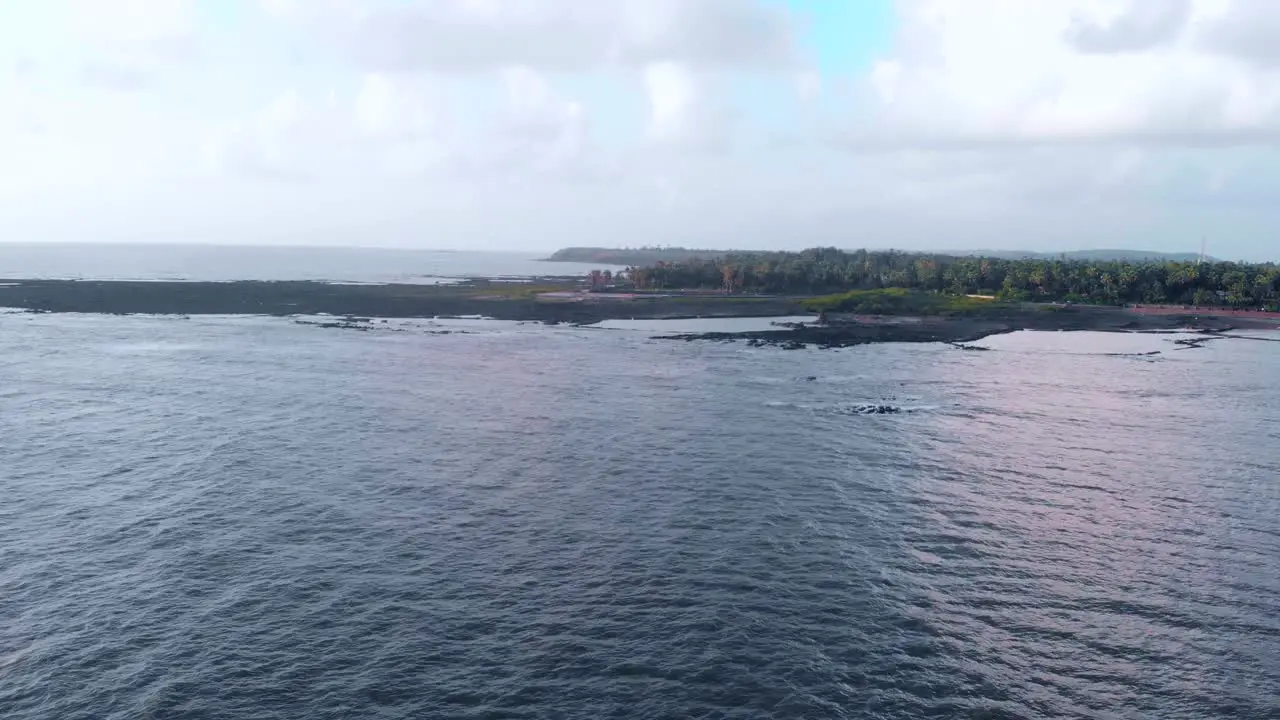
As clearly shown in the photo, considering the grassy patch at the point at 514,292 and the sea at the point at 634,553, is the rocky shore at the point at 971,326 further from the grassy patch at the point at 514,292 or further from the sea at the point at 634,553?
the grassy patch at the point at 514,292

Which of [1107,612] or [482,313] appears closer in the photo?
[1107,612]

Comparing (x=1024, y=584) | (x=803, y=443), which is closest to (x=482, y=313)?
(x=803, y=443)

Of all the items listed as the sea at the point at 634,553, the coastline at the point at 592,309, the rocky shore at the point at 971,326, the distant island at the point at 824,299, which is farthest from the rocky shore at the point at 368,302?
the sea at the point at 634,553

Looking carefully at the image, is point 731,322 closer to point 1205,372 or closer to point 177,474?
point 1205,372

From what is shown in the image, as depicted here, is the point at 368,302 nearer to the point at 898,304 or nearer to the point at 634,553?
the point at 898,304

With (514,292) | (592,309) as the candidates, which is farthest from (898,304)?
(514,292)

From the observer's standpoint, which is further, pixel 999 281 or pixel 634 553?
pixel 999 281
